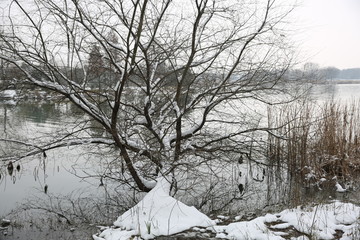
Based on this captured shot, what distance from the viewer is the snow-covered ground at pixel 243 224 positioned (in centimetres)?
320

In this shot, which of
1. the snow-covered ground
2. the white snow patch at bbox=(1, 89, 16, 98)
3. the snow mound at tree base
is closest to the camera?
the snow-covered ground

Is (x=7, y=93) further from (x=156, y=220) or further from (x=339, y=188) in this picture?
(x=339, y=188)

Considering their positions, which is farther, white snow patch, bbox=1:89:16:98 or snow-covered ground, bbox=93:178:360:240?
white snow patch, bbox=1:89:16:98

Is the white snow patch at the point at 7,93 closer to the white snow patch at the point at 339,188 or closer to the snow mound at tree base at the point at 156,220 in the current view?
the snow mound at tree base at the point at 156,220

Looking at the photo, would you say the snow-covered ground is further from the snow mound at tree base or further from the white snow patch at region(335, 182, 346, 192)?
the white snow patch at region(335, 182, 346, 192)

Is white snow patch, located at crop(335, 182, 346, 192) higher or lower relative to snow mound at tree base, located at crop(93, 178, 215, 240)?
lower

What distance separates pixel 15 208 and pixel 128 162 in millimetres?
2493

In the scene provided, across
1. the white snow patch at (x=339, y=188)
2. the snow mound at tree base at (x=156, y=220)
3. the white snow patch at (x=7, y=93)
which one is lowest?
the white snow patch at (x=339, y=188)

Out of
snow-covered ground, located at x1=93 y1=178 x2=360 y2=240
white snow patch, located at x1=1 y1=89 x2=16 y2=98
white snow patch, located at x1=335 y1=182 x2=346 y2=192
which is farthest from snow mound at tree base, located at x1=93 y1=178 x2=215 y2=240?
white snow patch, located at x1=335 y1=182 x2=346 y2=192

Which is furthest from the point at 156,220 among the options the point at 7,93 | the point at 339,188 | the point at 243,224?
the point at 339,188

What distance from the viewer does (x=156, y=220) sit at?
366 centimetres

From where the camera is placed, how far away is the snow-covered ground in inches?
126

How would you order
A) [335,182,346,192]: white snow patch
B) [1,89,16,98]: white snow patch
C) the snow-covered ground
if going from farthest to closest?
[335,182,346,192]: white snow patch → [1,89,16,98]: white snow patch → the snow-covered ground

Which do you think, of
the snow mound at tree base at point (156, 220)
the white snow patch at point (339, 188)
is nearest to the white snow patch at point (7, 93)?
the snow mound at tree base at point (156, 220)
